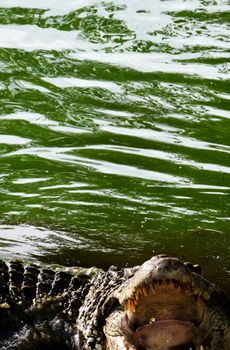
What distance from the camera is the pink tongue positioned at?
6.78 metres

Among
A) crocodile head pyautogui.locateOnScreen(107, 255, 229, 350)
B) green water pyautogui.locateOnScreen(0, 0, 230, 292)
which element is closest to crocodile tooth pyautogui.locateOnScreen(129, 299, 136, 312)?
crocodile head pyautogui.locateOnScreen(107, 255, 229, 350)

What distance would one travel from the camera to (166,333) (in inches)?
268

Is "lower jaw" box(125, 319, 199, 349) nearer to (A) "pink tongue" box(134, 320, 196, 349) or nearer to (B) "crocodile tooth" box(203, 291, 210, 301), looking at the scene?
(A) "pink tongue" box(134, 320, 196, 349)

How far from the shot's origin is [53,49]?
14133 millimetres

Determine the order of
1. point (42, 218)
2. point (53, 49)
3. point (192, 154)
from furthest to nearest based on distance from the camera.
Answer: point (53, 49) < point (192, 154) < point (42, 218)

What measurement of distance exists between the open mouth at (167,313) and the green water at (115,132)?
1.60 m

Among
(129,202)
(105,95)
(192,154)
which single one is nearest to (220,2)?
(105,95)

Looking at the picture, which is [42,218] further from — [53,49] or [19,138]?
[53,49]

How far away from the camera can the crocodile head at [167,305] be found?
21.7 ft

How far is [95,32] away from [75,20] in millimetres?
491

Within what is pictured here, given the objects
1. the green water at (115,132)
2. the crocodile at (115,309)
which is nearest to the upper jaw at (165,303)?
the crocodile at (115,309)

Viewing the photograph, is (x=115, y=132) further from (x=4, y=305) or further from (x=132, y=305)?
(x=132, y=305)

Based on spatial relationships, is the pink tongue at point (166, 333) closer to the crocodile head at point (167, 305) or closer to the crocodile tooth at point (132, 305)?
the crocodile head at point (167, 305)

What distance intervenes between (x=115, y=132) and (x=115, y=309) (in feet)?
12.8
